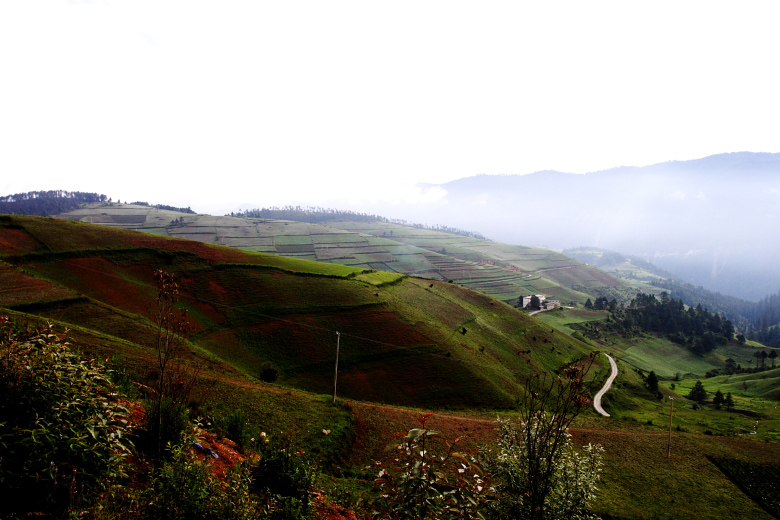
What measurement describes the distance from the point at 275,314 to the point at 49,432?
46.0m

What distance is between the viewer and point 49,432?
212 inches

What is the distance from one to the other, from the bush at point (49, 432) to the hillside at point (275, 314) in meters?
25.0

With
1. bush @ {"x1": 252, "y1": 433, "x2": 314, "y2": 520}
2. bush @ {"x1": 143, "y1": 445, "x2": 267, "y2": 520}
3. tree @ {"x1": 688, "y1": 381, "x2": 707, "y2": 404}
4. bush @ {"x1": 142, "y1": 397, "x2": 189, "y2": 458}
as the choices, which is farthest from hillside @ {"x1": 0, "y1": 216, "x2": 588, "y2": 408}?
tree @ {"x1": 688, "y1": 381, "x2": 707, "y2": 404}

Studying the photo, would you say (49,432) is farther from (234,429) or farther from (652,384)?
(652,384)

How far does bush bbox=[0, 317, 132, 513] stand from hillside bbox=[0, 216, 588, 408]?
25.0 meters

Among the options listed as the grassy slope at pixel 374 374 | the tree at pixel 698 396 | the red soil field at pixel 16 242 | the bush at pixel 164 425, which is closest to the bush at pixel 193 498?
the bush at pixel 164 425

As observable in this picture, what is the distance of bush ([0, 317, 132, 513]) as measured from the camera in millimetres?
5262

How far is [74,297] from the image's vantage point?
120ft

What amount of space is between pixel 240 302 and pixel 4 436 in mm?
47890

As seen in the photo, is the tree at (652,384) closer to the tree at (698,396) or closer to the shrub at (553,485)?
the tree at (698,396)

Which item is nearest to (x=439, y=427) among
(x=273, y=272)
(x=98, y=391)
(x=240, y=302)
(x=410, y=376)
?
(x=410, y=376)

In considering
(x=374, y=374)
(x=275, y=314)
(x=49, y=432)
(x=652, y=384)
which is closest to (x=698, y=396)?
(x=652, y=384)

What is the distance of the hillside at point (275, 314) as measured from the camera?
128ft

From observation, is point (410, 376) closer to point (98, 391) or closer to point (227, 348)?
point (227, 348)
